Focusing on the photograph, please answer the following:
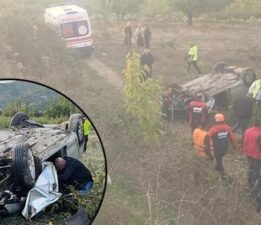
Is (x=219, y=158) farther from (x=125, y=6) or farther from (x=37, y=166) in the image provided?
(x=37, y=166)

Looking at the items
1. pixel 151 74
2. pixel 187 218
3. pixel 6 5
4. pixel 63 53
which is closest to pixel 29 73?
pixel 63 53

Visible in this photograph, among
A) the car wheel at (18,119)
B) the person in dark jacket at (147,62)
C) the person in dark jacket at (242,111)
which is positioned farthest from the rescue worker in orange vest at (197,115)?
the car wheel at (18,119)

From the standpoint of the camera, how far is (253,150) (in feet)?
19.1

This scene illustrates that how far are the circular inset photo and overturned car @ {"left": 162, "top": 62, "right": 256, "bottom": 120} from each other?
1.60 metres

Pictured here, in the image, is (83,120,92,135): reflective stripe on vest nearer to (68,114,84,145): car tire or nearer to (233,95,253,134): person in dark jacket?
(68,114,84,145): car tire

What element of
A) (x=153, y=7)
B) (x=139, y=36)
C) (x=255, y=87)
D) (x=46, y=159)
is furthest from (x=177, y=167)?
(x=46, y=159)

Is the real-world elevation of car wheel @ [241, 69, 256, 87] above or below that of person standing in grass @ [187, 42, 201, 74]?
below

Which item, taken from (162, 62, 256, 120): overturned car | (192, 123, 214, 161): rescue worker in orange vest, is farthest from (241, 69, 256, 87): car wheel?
(192, 123, 214, 161): rescue worker in orange vest

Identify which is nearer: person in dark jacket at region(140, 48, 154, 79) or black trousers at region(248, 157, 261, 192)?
A: black trousers at region(248, 157, 261, 192)

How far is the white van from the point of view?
5918 millimetres

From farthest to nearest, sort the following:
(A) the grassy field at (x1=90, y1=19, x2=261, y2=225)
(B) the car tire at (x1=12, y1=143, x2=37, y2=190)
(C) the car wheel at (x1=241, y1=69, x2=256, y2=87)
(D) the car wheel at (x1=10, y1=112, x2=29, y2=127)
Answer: (C) the car wheel at (x1=241, y1=69, x2=256, y2=87)
(A) the grassy field at (x1=90, y1=19, x2=261, y2=225)
(D) the car wheel at (x1=10, y1=112, x2=29, y2=127)
(B) the car tire at (x1=12, y1=143, x2=37, y2=190)

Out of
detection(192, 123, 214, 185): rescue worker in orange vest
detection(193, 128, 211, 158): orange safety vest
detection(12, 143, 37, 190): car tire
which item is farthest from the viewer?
detection(193, 128, 211, 158): orange safety vest

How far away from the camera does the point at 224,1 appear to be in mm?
6156

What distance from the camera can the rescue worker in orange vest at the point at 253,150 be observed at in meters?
5.76
